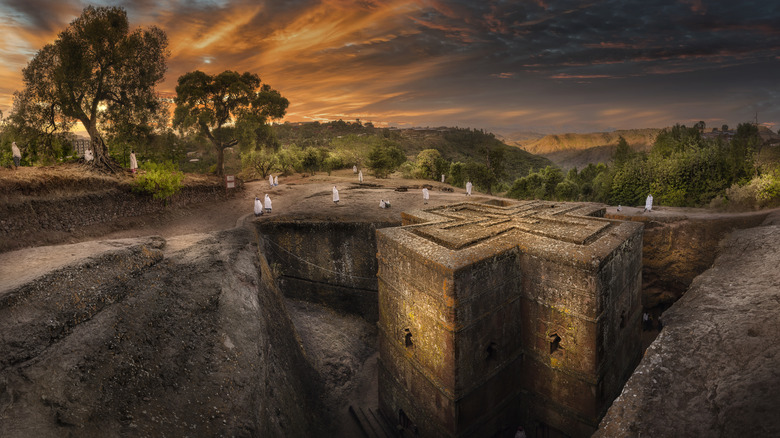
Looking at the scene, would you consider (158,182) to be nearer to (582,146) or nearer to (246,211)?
(246,211)

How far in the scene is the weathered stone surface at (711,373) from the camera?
3.71m

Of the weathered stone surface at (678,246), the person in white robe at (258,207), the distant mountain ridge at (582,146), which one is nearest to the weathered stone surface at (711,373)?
the weathered stone surface at (678,246)

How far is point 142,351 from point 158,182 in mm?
11005

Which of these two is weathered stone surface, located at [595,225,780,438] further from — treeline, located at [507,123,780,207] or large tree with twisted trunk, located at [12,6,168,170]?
large tree with twisted trunk, located at [12,6,168,170]

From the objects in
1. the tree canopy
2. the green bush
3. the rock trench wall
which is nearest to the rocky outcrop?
the rock trench wall

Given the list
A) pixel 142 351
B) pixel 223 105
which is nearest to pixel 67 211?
pixel 142 351

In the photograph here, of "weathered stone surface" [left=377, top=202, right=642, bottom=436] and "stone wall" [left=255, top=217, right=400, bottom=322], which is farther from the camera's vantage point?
"stone wall" [left=255, top=217, right=400, bottom=322]

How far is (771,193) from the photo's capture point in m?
16.0

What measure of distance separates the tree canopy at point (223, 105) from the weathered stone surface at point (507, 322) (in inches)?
742

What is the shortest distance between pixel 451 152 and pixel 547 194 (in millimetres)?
51277

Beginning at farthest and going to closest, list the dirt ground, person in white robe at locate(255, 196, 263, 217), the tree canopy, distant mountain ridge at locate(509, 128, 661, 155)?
distant mountain ridge at locate(509, 128, 661, 155), the tree canopy, person in white robe at locate(255, 196, 263, 217), the dirt ground

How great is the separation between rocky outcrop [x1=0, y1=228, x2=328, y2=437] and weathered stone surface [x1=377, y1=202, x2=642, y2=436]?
3.78m

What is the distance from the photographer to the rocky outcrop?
4.86 metres

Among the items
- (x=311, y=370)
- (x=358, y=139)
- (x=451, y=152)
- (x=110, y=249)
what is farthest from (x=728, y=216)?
(x=451, y=152)
